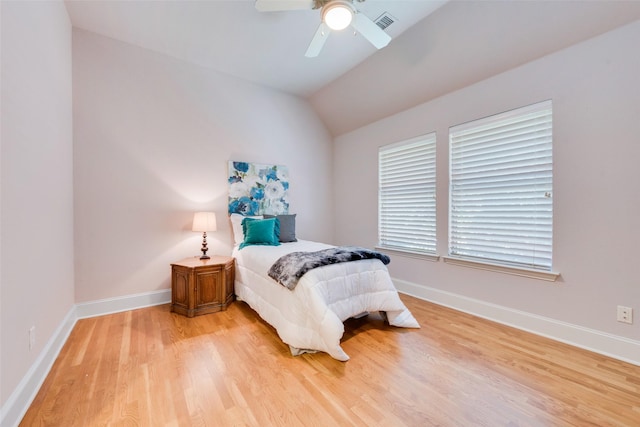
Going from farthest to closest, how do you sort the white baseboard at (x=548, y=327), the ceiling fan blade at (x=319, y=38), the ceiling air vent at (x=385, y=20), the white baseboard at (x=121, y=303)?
the white baseboard at (x=121, y=303) < the ceiling air vent at (x=385, y=20) < the ceiling fan blade at (x=319, y=38) < the white baseboard at (x=548, y=327)

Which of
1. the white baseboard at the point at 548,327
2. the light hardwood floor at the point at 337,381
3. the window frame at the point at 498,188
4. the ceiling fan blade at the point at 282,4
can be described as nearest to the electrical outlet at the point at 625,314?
the white baseboard at the point at 548,327

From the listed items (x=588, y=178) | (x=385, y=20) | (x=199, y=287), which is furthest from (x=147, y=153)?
(x=588, y=178)

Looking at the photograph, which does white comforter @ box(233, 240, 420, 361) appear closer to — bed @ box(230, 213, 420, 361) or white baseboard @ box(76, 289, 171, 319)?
bed @ box(230, 213, 420, 361)

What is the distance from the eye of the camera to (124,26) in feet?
8.86

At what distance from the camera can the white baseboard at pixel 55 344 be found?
4.46 feet

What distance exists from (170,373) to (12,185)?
4.77 feet

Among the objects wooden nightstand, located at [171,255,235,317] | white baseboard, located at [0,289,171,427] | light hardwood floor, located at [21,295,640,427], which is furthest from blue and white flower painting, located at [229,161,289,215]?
light hardwood floor, located at [21,295,640,427]

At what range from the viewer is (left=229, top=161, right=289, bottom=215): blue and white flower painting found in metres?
3.66

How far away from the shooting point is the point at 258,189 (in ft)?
12.7

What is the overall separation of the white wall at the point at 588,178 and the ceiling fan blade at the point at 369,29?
4.20 feet

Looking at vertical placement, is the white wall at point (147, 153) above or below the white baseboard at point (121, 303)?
above

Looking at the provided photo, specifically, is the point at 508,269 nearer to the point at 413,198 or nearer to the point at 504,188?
the point at 504,188

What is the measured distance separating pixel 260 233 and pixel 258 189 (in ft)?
2.82

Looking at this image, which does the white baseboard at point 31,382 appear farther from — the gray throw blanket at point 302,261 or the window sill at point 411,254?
the window sill at point 411,254
